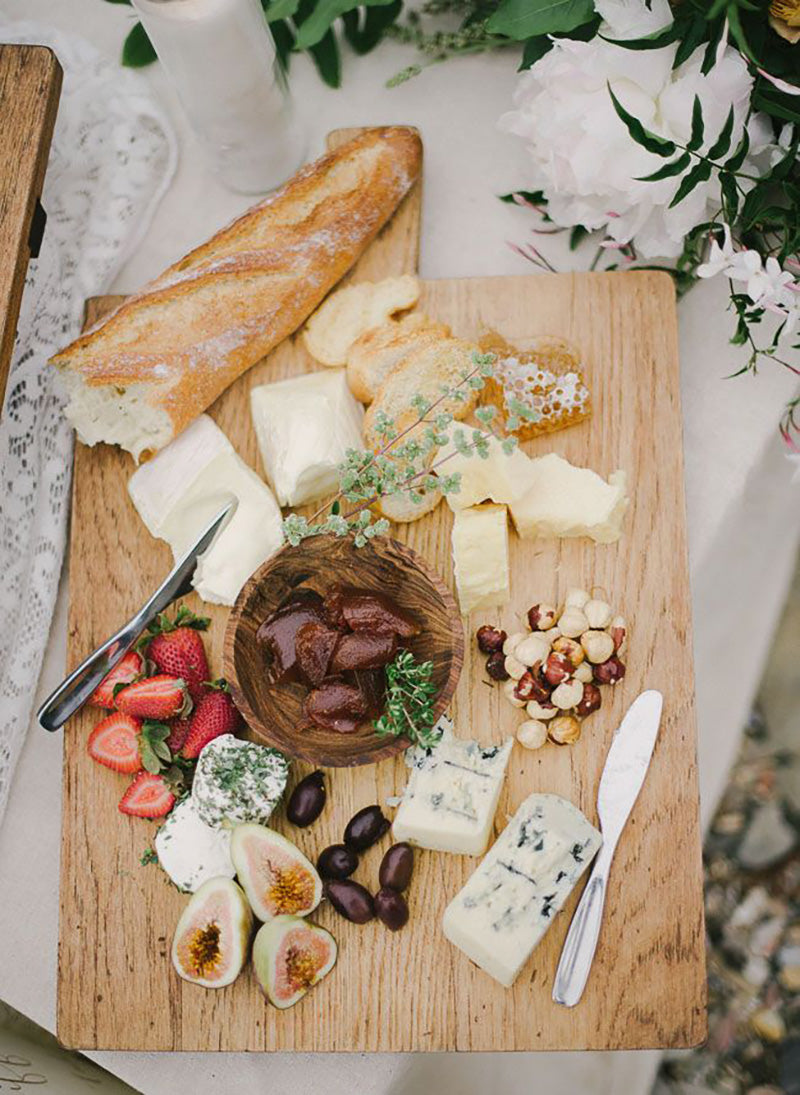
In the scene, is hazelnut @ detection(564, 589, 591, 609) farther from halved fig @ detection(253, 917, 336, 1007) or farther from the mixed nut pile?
halved fig @ detection(253, 917, 336, 1007)

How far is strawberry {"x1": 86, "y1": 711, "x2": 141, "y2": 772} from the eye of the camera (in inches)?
49.3

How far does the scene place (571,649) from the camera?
3.98ft

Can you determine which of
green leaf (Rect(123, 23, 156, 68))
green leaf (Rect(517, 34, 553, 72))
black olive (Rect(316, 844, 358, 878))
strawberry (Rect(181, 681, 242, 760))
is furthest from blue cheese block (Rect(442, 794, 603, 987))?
green leaf (Rect(123, 23, 156, 68))

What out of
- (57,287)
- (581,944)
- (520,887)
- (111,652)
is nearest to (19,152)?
(57,287)

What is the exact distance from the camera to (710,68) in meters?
1.01

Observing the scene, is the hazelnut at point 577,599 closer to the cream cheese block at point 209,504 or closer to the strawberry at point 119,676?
the cream cheese block at point 209,504

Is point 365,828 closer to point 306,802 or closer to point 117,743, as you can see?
point 306,802

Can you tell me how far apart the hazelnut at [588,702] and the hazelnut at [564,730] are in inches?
0.6

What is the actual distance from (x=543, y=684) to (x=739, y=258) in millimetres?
531

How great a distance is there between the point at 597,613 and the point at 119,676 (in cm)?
60

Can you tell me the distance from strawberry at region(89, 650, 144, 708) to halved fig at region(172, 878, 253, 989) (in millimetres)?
262

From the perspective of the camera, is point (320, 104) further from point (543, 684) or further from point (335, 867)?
point (335, 867)

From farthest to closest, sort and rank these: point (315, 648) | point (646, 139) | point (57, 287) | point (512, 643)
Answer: point (57, 287)
point (512, 643)
point (315, 648)
point (646, 139)

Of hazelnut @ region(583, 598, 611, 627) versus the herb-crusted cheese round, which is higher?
hazelnut @ region(583, 598, 611, 627)
